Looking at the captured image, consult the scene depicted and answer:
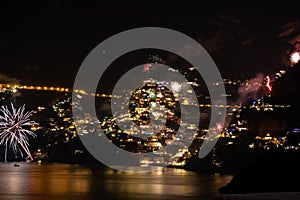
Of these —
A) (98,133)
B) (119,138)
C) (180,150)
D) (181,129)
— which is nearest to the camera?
(180,150)

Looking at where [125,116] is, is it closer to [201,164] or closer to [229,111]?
[229,111]

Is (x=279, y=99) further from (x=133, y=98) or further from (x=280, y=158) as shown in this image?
(x=133, y=98)

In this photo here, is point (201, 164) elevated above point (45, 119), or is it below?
below

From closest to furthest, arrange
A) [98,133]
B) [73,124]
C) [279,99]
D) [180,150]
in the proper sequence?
[279,99] < [180,150] < [98,133] < [73,124]

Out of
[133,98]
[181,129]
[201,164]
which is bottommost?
[201,164]

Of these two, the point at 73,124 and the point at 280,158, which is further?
the point at 73,124

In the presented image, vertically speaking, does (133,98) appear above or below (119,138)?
above

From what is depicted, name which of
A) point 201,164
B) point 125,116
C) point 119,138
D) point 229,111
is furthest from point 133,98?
point 201,164

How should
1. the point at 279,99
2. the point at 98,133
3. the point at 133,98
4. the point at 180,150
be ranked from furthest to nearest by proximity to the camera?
the point at 133,98 < the point at 98,133 < the point at 180,150 < the point at 279,99

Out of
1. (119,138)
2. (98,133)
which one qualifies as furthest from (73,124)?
(119,138)
